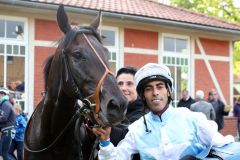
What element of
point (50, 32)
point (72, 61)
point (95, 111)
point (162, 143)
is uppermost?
point (50, 32)

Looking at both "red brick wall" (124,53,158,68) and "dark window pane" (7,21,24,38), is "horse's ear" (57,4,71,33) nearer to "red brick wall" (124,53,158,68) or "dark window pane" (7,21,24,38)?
"dark window pane" (7,21,24,38)

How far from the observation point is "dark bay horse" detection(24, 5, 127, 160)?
2.86 metres

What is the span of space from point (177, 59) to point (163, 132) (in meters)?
13.8

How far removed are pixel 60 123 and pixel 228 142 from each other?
137 cm

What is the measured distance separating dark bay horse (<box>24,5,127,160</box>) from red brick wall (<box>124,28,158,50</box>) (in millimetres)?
11060

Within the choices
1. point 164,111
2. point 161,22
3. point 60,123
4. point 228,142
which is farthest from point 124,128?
point 161,22

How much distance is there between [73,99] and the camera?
331 cm

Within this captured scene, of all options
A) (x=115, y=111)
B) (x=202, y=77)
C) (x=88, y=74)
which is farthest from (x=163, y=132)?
(x=202, y=77)

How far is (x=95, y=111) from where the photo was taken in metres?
2.88

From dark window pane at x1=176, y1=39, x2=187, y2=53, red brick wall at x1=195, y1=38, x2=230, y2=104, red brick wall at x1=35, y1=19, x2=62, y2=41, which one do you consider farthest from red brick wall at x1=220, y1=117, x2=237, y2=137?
red brick wall at x1=35, y1=19, x2=62, y2=41

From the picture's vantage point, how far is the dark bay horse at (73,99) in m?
2.86

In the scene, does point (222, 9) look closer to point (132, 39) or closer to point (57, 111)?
point (132, 39)

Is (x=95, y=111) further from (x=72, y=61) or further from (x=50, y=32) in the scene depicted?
(x=50, y=32)

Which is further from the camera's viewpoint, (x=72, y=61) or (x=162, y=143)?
(x=72, y=61)
